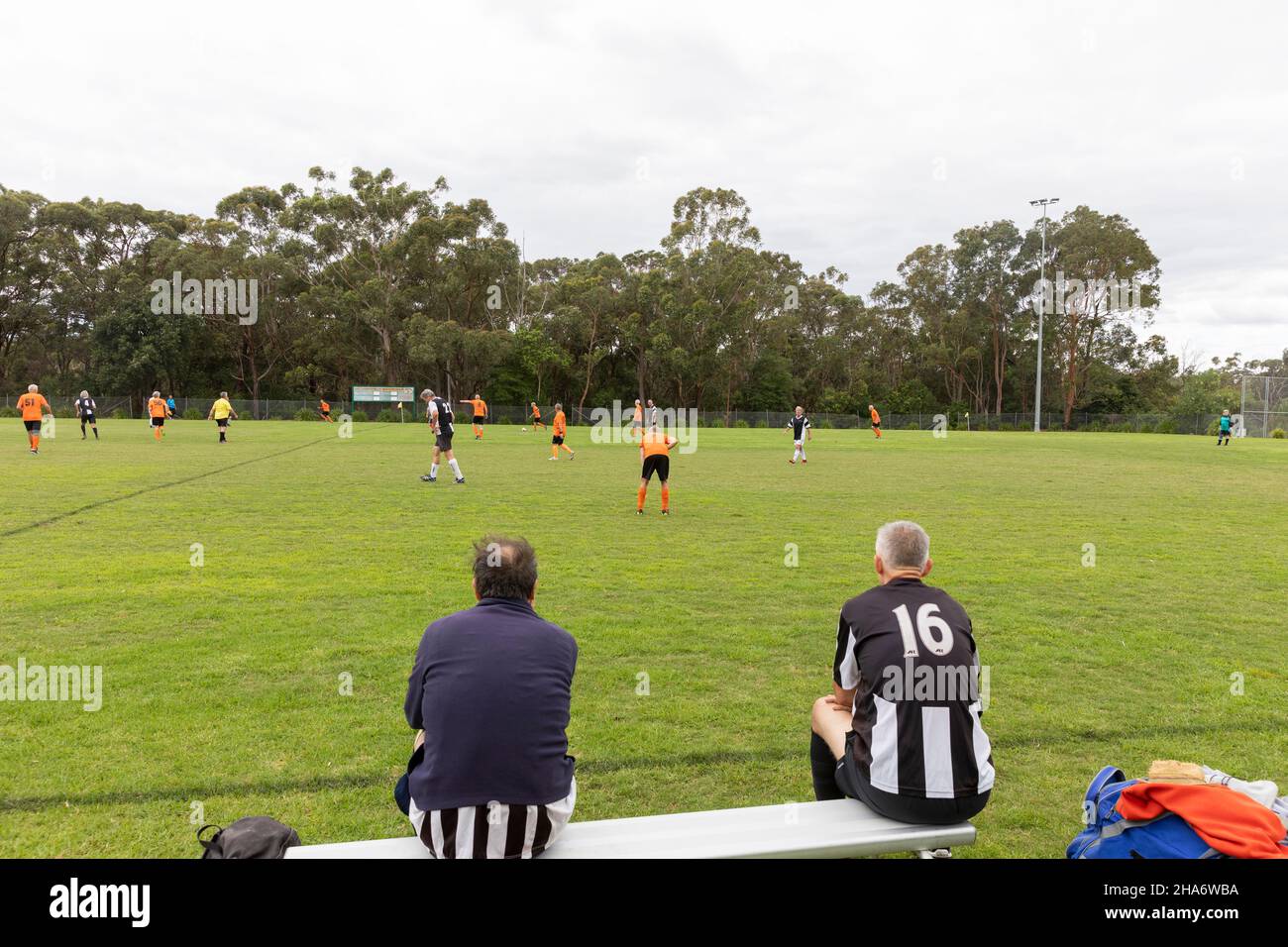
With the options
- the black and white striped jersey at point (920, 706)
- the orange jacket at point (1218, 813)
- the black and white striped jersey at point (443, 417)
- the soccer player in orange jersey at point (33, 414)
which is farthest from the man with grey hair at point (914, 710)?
the soccer player in orange jersey at point (33, 414)

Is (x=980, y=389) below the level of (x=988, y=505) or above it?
above

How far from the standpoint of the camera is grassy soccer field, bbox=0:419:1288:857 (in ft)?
13.4

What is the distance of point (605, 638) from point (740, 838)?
12.0 ft

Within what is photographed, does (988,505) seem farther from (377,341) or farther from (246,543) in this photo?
(377,341)

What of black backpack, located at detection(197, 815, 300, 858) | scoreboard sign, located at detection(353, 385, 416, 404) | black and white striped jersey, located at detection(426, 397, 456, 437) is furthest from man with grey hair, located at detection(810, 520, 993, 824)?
scoreboard sign, located at detection(353, 385, 416, 404)

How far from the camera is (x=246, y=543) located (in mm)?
10203

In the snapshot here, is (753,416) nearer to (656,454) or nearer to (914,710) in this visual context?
(656,454)

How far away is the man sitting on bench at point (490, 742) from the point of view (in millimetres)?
2742

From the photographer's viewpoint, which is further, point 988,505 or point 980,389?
point 980,389

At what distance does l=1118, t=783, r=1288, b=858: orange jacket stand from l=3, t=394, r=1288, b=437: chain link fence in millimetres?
58902

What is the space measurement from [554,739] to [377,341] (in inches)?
2687

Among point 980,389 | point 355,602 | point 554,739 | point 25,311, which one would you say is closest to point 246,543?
point 355,602

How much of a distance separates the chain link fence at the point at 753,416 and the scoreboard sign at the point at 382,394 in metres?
1.22

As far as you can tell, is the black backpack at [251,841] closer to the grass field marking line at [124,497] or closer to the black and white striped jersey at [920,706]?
the black and white striped jersey at [920,706]
